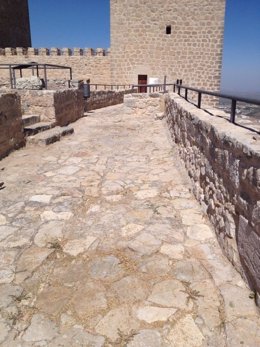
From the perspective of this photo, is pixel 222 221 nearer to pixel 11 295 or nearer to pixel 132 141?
pixel 11 295

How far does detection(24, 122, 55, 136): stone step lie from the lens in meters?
6.79

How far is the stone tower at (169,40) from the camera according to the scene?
1880 centimetres

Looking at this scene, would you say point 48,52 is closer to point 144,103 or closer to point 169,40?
point 169,40

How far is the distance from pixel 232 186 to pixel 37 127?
5519mm

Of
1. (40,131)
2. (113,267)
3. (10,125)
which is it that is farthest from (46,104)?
(113,267)

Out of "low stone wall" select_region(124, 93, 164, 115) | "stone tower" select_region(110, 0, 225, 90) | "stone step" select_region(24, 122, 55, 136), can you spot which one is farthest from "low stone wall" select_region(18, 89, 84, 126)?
"stone tower" select_region(110, 0, 225, 90)

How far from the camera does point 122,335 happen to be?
199cm

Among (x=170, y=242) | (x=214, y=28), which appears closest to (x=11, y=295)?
(x=170, y=242)

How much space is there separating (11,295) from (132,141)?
536 cm

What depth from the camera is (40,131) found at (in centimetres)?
721

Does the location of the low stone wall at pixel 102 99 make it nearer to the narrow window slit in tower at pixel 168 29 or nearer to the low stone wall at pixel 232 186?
the narrow window slit in tower at pixel 168 29

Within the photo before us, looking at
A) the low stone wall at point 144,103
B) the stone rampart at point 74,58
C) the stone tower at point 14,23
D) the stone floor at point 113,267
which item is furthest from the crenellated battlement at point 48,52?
the stone floor at point 113,267

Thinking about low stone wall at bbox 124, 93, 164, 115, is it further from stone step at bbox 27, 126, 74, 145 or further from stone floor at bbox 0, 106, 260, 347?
stone floor at bbox 0, 106, 260, 347

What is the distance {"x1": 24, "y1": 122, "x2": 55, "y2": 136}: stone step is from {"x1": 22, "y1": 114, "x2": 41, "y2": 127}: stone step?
101mm
